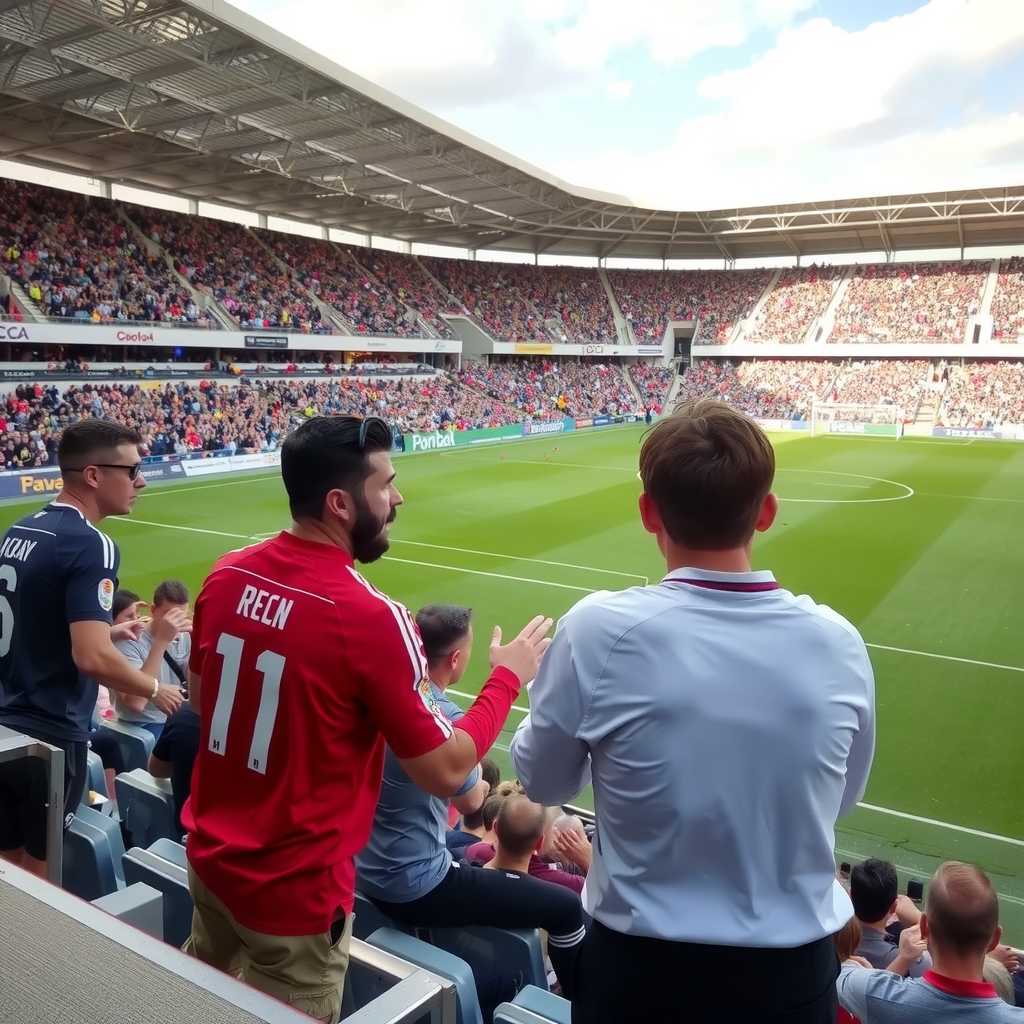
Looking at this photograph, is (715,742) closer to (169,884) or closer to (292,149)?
(169,884)

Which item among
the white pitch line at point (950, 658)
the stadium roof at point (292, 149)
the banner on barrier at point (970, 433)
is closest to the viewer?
the white pitch line at point (950, 658)

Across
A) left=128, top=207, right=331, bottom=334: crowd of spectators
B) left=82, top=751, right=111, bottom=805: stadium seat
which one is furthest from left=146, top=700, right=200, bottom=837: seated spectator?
left=128, top=207, right=331, bottom=334: crowd of spectators

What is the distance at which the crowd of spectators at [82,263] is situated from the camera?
2903cm

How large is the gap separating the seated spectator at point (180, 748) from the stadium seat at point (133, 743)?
2.07m

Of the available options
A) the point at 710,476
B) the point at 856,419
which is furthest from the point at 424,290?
the point at 710,476

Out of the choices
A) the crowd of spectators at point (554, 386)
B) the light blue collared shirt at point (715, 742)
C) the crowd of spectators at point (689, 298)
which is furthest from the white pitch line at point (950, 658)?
the crowd of spectators at point (689, 298)

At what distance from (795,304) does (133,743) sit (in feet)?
189

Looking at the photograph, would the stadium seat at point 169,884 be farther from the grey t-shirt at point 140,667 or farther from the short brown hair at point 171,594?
the grey t-shirt at point 140,667

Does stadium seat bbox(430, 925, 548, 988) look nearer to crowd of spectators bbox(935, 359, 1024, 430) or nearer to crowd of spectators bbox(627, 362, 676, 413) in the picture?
crowd of spectators bbox(935, 359, 1024, 430)

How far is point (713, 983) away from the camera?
5.48 ft

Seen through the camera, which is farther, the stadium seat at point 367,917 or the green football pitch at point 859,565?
the green football pitch at point 859,565

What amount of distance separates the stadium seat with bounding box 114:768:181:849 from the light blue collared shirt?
3.22 m

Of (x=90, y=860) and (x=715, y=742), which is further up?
(x=715, y=742)

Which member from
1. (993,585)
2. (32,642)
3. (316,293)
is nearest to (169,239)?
(316,293)
